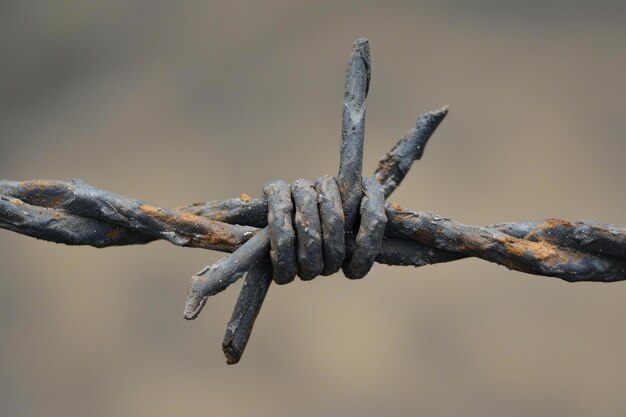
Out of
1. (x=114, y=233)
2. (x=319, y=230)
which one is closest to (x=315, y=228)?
(x=319, y=230)

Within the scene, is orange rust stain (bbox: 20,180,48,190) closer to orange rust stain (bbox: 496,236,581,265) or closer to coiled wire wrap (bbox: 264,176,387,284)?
coiled wire wrap (bbox: 264,176,387,284)

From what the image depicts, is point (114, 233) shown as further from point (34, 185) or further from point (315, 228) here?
point (315, 228)

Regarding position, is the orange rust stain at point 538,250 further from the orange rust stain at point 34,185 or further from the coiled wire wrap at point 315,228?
Result: the orange rust stain at point 34,185

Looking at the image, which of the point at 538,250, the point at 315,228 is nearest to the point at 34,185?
the point at 315,228

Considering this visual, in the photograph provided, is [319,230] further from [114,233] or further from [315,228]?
[114,233]

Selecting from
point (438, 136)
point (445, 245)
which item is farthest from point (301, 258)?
point (438, 136)

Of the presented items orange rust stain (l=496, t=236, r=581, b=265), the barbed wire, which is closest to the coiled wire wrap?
the barbed wire

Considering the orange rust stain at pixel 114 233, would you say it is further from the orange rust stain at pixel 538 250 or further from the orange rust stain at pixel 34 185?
the orange rust stain at pixel 538 250

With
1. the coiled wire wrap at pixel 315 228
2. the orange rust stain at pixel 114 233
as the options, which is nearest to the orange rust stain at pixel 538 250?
the coiled wire wrap at pixel 315 228

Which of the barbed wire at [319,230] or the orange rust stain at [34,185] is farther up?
the orange rust stain at [34,185]

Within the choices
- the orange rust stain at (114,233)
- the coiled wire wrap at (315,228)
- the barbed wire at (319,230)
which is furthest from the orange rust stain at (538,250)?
the orange rust stain at (114,233)
